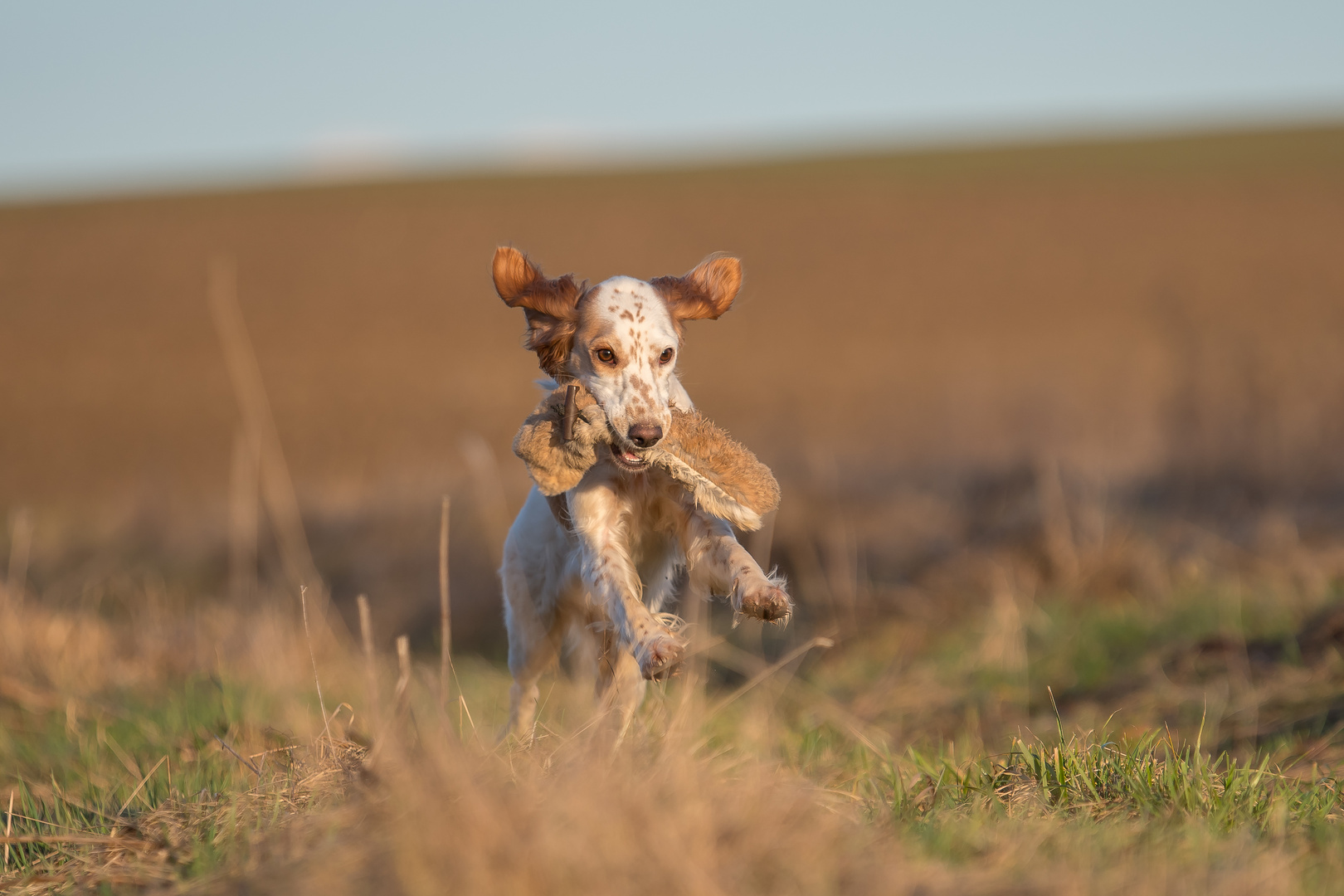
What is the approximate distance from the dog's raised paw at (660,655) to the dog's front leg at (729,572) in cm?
18

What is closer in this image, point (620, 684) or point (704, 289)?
point (620, 684)

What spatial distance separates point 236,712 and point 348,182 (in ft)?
226

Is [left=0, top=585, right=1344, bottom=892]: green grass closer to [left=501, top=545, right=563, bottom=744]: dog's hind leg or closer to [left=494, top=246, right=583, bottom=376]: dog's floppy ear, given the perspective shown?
[left=501, top=545, right=563, bottom=744]: dog's hind leg

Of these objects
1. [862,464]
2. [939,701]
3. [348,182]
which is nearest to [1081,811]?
[939,701]

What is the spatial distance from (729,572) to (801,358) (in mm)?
22777

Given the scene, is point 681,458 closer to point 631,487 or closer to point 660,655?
point 631,487

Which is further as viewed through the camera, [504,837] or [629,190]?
[629,190]

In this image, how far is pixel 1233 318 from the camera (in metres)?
21.8

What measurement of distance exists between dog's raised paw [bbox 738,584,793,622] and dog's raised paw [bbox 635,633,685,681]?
0.59 ft

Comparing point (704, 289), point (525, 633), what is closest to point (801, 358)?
point (525, 633)

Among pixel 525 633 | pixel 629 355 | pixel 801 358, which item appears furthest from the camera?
pixel 801 358

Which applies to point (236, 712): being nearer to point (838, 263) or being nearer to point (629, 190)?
point (838, 263)

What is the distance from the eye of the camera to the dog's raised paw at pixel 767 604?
273 centimetres

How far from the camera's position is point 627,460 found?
2998 millimetres
